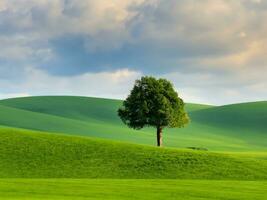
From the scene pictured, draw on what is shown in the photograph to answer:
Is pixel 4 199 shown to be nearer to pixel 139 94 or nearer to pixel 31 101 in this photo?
pixel 139 94

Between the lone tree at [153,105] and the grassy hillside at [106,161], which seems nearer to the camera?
the grassy hillside at [106,161]

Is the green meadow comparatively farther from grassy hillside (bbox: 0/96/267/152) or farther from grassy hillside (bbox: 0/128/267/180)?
grassy hillside (bbox: 0/96/267/152)

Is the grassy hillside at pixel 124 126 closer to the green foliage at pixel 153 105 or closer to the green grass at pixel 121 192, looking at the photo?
the green foliage at pixel 153 105

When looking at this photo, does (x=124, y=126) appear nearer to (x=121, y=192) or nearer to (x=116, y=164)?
(x=116, y=164)

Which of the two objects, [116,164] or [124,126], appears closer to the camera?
[116,164]

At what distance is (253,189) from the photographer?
33219 mm

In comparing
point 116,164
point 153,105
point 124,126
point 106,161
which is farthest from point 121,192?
point 124,126

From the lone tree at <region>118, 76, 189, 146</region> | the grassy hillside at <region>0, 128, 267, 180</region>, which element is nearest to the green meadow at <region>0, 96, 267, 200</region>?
the grassy hillside at <region>0, 128, 267, 180</region>

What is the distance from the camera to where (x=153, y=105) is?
6912 cm

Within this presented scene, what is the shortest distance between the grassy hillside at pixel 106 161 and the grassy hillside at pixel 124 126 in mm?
37884

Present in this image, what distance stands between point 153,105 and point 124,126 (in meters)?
51.1

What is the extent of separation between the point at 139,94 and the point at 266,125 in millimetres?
67468

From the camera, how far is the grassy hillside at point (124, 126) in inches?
4045

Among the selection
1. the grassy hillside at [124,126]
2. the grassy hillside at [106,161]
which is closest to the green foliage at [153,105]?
the grassy hillside at [106,161]
